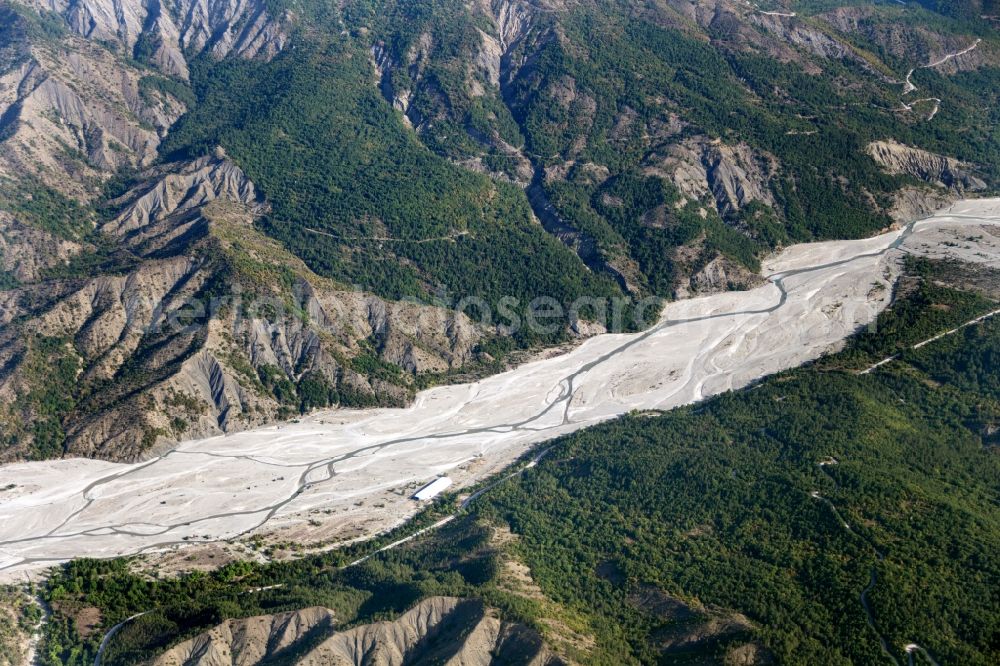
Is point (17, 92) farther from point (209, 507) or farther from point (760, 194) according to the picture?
point (760, 194)

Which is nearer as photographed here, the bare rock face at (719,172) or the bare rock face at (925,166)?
the bare rock face at (719,172)

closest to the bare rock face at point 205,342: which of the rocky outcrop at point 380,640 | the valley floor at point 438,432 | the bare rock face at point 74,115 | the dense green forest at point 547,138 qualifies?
the valley floor at point 438,432

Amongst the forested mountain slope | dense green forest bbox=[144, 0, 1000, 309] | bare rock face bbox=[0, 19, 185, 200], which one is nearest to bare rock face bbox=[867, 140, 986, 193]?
the forested mountain slope

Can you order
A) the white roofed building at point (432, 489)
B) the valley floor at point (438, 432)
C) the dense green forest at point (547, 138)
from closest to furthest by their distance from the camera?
the valley floor at point (438, 432) < the white roofed building at point (432, 489) < the dense green forest at point (547, 138)

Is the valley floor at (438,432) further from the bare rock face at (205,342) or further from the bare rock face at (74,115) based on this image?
the bare rock face at (74,115)

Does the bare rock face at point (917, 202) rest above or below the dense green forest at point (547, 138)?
below

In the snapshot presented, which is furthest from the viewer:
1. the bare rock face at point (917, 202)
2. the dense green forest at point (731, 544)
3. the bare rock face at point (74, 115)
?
the bare rock face at point (917, 202)
